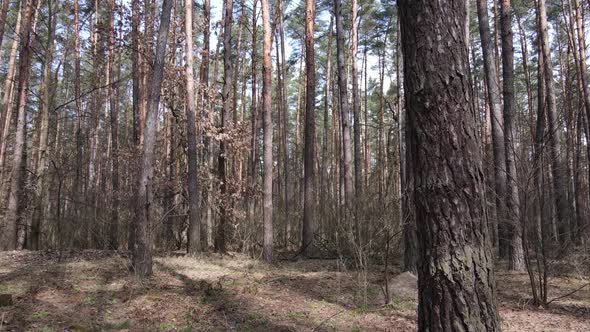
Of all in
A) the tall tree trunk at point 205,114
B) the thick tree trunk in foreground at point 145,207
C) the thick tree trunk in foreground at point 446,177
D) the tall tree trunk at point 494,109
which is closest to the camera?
the thick tree trunk in foreground at point 446,177

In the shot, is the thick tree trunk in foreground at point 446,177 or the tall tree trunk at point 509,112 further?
the tall tree trunk at point 509,112

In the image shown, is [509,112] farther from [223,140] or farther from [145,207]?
[145,207]

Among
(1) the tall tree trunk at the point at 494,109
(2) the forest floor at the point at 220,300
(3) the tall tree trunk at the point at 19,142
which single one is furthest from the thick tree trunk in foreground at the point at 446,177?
(3) the tall tree trunk at the point at 19,142

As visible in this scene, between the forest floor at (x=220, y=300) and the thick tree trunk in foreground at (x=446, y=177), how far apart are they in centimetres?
303

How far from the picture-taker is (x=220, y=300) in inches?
245

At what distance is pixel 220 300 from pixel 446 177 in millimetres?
4777

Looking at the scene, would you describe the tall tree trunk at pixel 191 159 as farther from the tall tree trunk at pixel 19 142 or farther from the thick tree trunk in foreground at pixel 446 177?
the thick tree trunk in foreground at pixel 446 177

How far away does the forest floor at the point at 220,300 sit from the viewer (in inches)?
201

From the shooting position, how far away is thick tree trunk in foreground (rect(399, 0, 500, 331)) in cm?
Result: 226

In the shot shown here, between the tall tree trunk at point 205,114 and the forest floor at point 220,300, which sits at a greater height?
the tall tree trunk at point 205,114

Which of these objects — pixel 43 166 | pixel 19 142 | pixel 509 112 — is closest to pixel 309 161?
pixel 509 112

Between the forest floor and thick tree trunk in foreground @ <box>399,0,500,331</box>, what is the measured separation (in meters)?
3.03

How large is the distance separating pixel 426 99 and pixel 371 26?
19.7 m

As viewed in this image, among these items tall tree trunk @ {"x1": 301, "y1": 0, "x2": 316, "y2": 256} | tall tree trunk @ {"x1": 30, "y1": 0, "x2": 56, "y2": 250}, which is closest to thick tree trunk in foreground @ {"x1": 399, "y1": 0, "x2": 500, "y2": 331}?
tall tree trunk @ {"x1": 301, "y1": 0, "x2": 316, "y2": 256}
